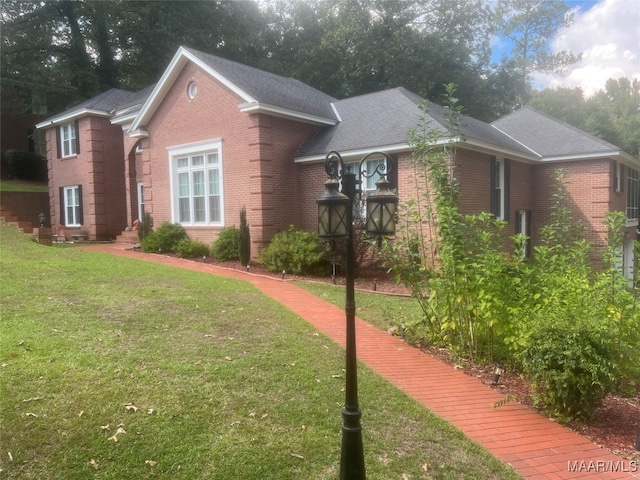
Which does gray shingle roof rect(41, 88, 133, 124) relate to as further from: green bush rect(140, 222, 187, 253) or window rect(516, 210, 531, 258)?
window rect(516, 210, 531, 258)

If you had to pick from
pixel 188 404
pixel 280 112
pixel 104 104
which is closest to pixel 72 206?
pixel 104 104

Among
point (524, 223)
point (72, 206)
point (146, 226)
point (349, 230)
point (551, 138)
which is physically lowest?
point (524, 223)

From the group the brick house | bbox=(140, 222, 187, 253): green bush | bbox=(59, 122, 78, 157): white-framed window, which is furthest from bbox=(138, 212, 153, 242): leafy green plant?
bbox=(59, 122, 78, 157): white-framed window

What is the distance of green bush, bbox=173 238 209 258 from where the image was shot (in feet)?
48.9

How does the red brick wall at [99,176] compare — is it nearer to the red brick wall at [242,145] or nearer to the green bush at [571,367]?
the red brick wall at [242,145]

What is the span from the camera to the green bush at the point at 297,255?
1205 cm

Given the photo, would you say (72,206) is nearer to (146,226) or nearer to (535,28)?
(146,226)

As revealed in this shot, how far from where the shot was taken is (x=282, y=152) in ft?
47.6

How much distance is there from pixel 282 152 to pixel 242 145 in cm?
121

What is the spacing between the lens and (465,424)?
4523 millimetres

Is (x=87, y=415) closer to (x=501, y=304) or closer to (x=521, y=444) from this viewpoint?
(x=521, y=444)

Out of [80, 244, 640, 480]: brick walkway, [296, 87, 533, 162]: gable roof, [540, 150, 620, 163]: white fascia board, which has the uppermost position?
[296, 87, 533, 162]: gable roof

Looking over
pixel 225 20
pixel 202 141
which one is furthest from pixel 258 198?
pixel 225 20

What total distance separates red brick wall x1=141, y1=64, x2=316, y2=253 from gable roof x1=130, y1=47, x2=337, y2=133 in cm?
26
